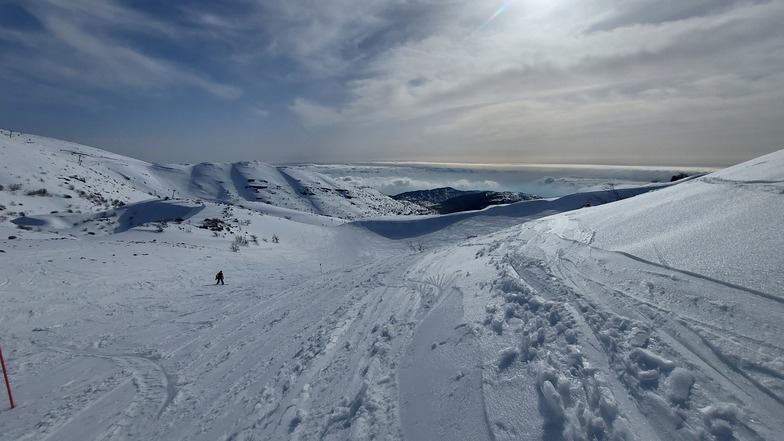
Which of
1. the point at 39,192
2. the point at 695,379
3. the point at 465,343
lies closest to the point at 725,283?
the point at 695,379

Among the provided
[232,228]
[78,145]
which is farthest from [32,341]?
[78,145]

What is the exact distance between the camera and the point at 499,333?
5.05 metres

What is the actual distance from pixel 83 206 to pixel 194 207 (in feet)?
29.9

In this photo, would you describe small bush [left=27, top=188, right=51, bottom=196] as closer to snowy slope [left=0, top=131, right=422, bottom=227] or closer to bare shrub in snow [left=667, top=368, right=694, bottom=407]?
snowy slope [left=0, top=131, right=422, bottom=227]

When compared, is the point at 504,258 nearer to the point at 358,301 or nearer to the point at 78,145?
the point at 358,301

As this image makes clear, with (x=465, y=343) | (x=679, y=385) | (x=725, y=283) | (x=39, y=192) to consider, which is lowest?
(x=465, y=343)

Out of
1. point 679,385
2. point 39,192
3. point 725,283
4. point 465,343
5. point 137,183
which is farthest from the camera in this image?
point 137,183

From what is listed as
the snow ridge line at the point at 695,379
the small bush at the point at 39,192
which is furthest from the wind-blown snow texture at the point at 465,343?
the small bush at the point at 39,192

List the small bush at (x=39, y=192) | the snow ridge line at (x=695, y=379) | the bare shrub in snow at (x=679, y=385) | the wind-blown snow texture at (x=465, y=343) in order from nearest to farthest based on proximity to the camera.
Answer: the snow ridge line at (x=695, y=379)
the bare shrub in snow at (x=679, y=385)
the wind-blown snow texture at (x=465, y=343)
the small bush at (x=39, y=192)

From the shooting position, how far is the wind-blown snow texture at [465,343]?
3.33 meters

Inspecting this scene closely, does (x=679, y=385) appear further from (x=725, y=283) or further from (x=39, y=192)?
(x=39, y=192)

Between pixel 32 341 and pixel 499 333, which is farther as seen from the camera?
pixel 32 341

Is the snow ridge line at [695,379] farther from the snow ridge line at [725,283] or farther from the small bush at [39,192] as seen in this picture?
the small bush at [39,192]

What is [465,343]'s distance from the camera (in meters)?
5.11
